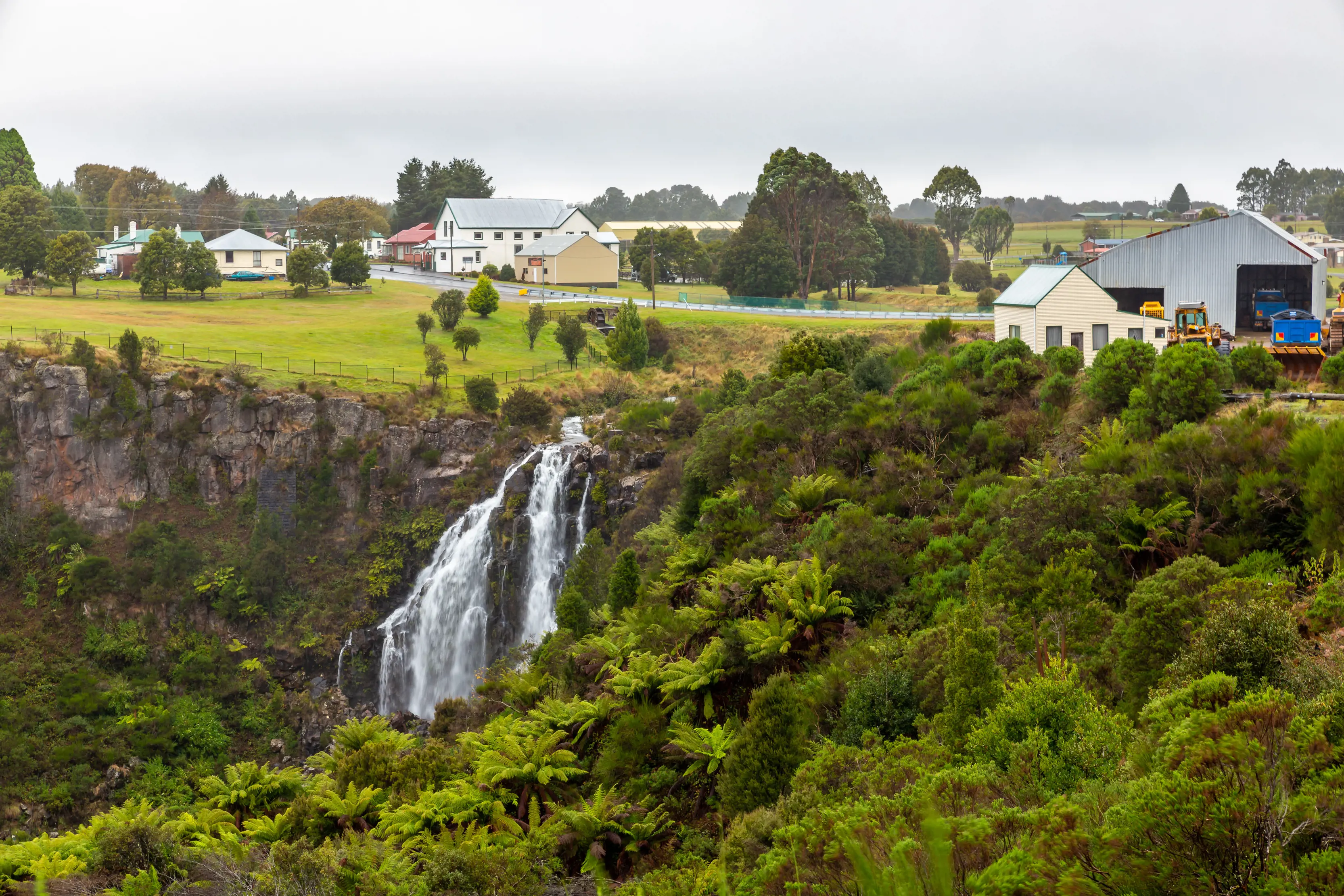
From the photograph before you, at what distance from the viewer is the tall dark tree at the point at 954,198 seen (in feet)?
358

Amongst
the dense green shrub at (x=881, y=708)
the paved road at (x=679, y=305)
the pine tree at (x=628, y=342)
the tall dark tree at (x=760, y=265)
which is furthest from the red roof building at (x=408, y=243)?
the dense green shrub at (x=881, y=708)

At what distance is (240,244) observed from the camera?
287 feet

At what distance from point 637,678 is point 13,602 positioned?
40.2 meters

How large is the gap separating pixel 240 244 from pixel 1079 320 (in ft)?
230

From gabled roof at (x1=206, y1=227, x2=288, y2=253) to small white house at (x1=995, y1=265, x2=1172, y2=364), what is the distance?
67245mm

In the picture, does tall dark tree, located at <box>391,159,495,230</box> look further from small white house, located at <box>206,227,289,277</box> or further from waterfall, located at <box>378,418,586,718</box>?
waterfall, located at <box>378,418,586,718</box>

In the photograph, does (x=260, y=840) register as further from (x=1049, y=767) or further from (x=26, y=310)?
(x=26, y=310)

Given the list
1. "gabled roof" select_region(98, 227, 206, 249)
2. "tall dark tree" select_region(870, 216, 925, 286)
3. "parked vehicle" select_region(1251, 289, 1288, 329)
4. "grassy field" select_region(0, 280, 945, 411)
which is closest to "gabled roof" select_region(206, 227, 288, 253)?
"gabled roof" select_region(98, 227, 206, 249)

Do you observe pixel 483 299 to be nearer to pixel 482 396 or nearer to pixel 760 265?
pixel 482 396

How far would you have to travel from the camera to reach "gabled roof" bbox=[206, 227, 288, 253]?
286 ft

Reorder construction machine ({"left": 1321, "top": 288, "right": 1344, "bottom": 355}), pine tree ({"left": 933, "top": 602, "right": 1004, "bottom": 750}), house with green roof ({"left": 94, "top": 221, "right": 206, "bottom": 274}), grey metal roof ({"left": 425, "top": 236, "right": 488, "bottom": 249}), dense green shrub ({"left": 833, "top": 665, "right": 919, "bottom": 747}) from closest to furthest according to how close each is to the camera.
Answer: pine tree ({"left": 933, "top": 602, "right": 1004, "bottom": 750}) < dense green shrub ({"left": 833, "top": 665, "right": 919, "bottom": 747}) < construction machine ({"left": 1321, "top": 288, "right": 1344, "bottom": 355}) < house with green roof ({"left": 94, "top": 221, "right": 206, "bottom": 274}) < grey metal roof ({"left": 425, "top": 236, "right": 488, "bottom": 249})

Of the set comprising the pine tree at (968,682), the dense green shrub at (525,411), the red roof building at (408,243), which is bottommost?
the pine tree at (968,682)

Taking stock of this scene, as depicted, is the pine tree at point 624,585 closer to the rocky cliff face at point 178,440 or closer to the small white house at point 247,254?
the rocky cliff face at point 178,440

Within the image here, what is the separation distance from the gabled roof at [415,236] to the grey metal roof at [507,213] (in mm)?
8113
